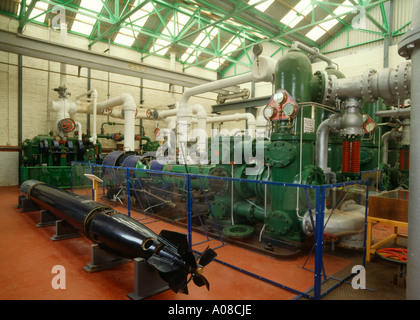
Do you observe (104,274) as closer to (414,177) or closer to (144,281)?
(144,281)

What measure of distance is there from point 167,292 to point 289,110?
9.06ft

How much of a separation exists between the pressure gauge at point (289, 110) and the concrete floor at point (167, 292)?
197 cm

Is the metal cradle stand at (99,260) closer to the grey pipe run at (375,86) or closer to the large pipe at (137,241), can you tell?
the large pipe at (137,241)

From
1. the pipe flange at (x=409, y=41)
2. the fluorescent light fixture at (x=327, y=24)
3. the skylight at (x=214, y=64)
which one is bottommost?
the pipe flange at (x=409, y=41)

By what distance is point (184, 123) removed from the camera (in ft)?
24.8

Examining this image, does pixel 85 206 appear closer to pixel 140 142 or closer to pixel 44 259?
pixel 44 259

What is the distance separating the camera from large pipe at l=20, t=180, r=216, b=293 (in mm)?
2477

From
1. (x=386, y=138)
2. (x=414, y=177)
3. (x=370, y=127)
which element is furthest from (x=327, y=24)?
(x=414, y=177)

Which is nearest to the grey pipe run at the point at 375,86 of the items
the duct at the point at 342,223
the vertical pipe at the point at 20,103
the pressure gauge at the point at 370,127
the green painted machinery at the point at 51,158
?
the pressure gauge at the point at 370,127

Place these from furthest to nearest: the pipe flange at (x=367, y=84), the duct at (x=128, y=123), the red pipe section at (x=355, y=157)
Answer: the duct at (x=128, y=123), the red pipe section at (x=355, y=157), the pipe flange at (x=367, y=84)

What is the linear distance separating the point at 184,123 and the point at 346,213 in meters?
4.98

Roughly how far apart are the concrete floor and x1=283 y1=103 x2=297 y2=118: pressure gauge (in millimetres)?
1973

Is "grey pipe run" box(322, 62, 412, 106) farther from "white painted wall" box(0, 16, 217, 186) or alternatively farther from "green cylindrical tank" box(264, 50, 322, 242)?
"white painted wall" box(0, 16, 217, 186)

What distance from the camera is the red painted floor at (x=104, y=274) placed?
9.25ft
